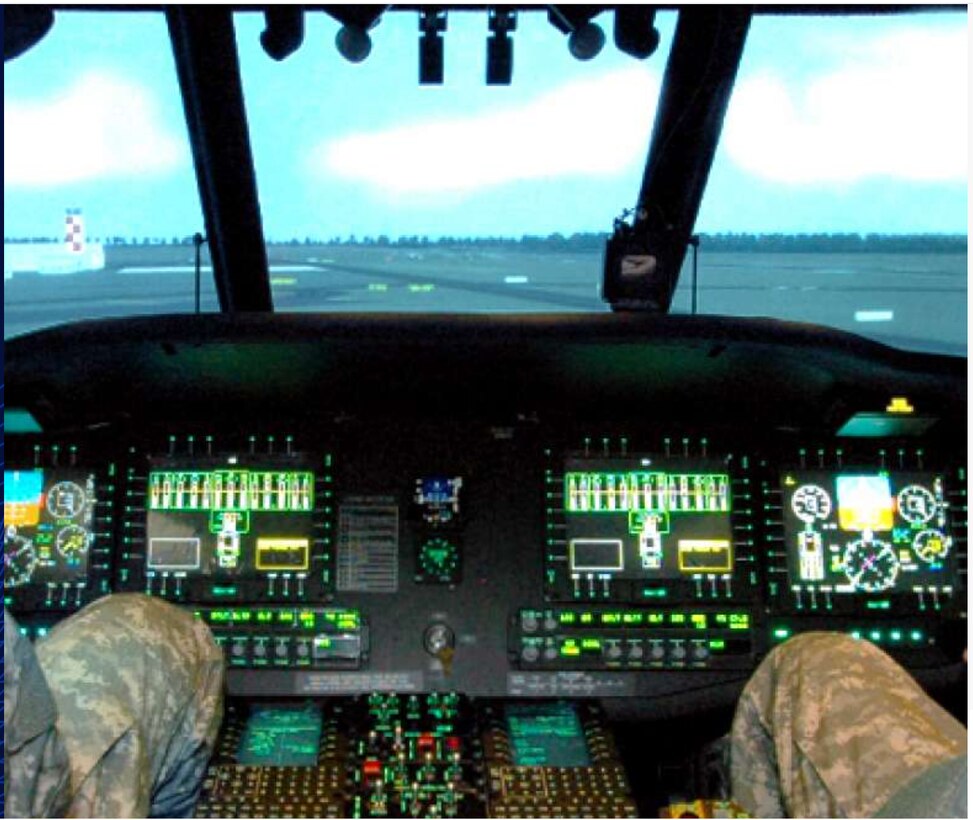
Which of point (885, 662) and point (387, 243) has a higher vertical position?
point (387, 243)

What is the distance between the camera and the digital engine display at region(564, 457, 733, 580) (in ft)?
9.30

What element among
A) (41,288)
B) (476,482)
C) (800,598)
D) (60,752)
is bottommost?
(60,752)

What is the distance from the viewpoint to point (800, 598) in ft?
9.36

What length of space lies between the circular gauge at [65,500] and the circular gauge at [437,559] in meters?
0.65

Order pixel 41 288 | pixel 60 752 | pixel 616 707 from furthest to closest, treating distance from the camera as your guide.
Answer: pixel 41 288 < pixel 616 707 < pixel 60 752

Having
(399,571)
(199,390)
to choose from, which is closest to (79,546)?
(199,390)

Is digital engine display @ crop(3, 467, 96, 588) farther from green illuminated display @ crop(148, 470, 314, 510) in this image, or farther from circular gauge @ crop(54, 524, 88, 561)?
green illuminated display @ crop(148, 470, 314, 510)

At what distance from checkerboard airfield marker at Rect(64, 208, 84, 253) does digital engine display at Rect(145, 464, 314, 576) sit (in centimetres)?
153

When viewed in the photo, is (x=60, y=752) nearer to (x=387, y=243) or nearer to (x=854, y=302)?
(x=387, y=243)

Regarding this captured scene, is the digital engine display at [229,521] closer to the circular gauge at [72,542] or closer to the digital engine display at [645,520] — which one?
the circular gauge at [72,542]

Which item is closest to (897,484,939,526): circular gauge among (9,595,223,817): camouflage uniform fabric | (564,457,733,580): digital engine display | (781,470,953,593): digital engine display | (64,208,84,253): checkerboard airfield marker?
(781,470,953,593): digital engine display

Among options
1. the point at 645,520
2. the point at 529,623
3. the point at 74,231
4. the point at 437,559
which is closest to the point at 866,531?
the point at 645,520

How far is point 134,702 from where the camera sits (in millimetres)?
1894

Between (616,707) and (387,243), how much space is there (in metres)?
2.67
